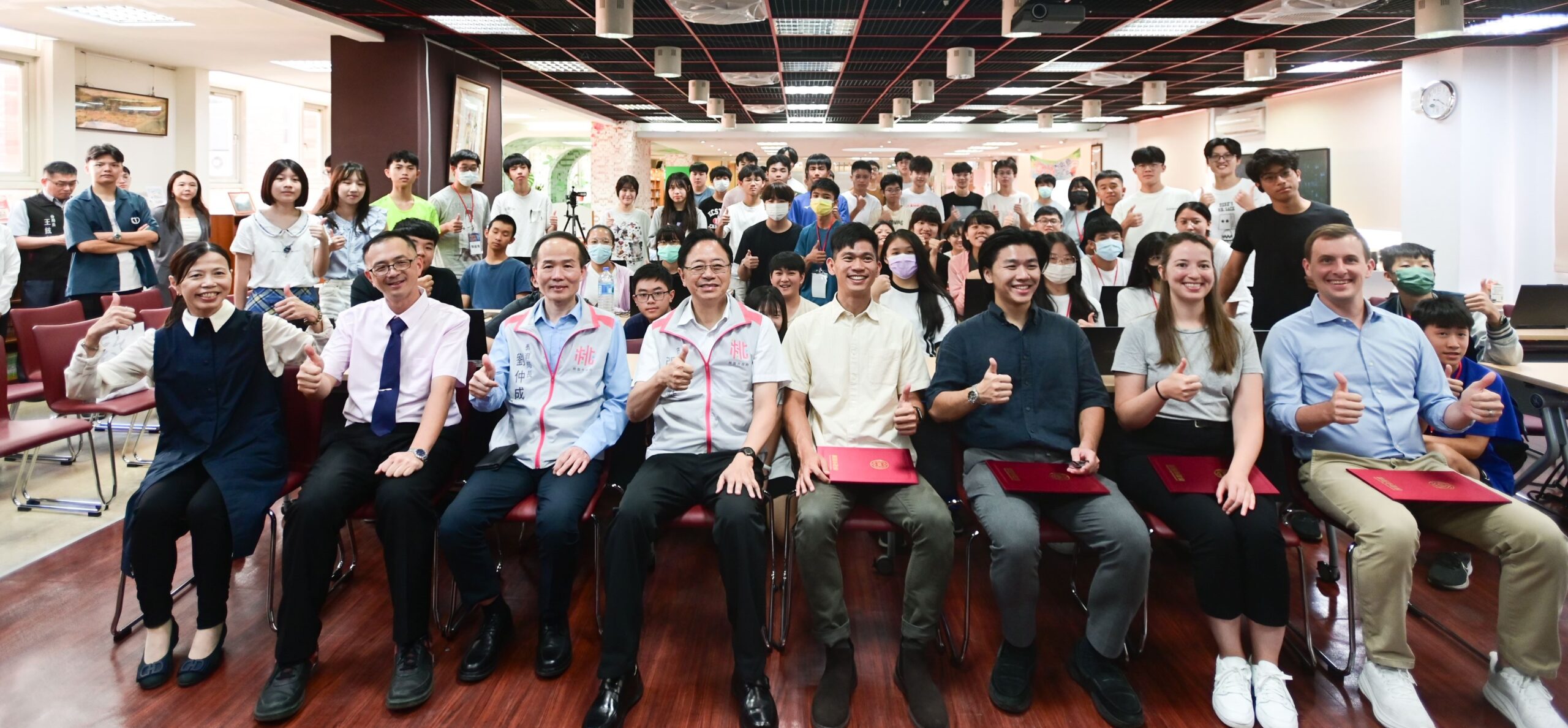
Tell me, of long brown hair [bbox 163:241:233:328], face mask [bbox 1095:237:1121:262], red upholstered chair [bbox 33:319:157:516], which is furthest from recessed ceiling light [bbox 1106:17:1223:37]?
red upholstered chair [bbox 33:319:157:516]

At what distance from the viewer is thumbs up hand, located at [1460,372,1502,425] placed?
253cm

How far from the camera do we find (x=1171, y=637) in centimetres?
291

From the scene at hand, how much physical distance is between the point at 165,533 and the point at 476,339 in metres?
1.25

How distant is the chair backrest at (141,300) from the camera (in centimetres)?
542

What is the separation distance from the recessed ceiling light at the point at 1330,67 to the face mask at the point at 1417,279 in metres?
7.43

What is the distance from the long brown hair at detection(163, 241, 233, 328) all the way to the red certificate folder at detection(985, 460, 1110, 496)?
2627 millimetres

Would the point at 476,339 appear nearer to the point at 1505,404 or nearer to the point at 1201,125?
the point at 1505,404

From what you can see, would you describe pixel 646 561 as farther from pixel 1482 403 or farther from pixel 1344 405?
pixel 1482 403

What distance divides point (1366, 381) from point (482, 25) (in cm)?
708

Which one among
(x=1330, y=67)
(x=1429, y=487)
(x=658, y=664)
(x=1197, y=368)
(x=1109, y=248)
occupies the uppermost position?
(x=1330, y=67)

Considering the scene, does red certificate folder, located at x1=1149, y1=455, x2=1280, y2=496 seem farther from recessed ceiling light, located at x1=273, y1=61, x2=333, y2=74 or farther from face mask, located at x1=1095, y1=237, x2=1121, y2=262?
recessed ceiling light, located at x1=273, y1=61, x2=333, y2=74

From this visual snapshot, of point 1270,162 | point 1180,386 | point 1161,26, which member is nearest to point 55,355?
point 1180,386

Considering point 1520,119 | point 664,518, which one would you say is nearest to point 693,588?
point 664,518

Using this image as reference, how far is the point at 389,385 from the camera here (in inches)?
113
